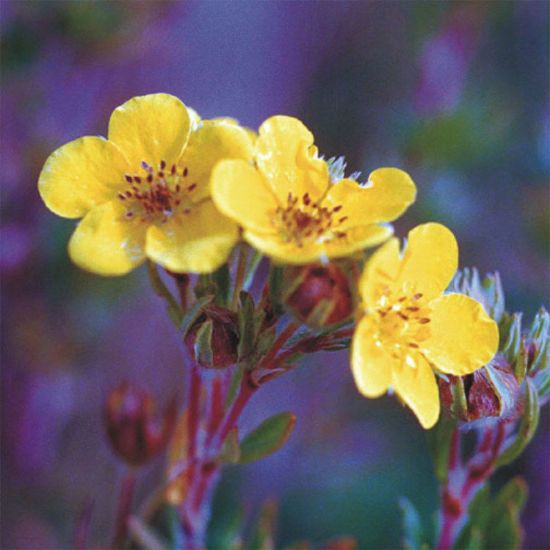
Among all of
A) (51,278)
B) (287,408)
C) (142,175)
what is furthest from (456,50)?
(142,175)

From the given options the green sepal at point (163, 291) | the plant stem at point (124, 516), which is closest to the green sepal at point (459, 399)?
the green sepal at point (163, 291)

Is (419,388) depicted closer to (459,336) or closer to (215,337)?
(459,336)

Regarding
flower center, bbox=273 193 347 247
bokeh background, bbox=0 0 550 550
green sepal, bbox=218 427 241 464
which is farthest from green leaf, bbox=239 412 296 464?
bokeh background, bbox=0 0 550 550

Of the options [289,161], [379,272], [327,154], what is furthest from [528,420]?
[327,154]

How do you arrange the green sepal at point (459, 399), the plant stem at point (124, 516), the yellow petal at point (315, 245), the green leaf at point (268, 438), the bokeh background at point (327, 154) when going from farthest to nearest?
the bokeh background at point (327, 154)
the plant stem at point (124, 516)
the green leaf at point (268, 438)
the green sepal at point (459, 399)
the yellow petal at point (315, 245)

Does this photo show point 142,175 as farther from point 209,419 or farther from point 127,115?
point 209,419

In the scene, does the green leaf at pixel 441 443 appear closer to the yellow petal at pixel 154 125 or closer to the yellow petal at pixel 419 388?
the yellow petal at pixel 419 388

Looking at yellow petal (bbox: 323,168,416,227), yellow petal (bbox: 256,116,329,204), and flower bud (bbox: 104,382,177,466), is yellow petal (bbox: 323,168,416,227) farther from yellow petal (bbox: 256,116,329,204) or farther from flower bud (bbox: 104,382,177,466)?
flower bud (bbox: 104,382,177,466)

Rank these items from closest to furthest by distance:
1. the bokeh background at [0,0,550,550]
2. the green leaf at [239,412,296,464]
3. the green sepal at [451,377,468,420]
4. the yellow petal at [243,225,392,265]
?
the yellow petal at [243,225,392,265], the green sepal at [451,377,468,420], the green leaf at [239,412,296,464], the bokeh background at [0,0,550,550]
